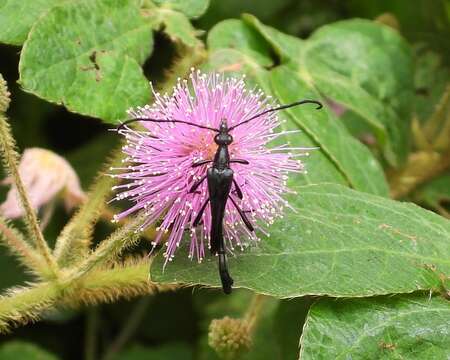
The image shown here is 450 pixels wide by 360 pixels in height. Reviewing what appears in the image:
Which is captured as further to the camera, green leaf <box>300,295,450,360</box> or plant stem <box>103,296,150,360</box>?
plant stem <box>103,296,150,360</box>

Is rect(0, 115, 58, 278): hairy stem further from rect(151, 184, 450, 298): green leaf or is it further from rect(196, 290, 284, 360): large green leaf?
rect(196, 290, 284, 360): large green leaf

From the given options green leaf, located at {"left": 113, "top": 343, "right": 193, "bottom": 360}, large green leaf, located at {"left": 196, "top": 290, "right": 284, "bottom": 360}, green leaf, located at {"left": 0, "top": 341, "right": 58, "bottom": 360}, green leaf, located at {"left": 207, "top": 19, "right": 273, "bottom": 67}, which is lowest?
green leaf, located at {"left": 113, "top": 343, "right": 193, "bottom": 360}

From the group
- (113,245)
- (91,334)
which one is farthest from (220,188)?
(91,334)

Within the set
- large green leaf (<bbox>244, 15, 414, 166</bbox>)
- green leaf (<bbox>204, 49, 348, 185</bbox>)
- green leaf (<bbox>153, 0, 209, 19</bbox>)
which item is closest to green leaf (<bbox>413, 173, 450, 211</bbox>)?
large green leaf (<bbox>244, 15, 414, 166</bbox>)

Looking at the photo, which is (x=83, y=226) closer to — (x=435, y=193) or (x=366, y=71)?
(x=366, y=71)

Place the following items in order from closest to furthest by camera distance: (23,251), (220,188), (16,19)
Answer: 1. (220,188)
2. (23,251)
3. (16,19)

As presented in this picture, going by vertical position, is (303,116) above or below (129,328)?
above

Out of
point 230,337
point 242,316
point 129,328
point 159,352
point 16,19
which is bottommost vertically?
point 159,352

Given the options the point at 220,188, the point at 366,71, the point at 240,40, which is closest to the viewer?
the point at 220,188

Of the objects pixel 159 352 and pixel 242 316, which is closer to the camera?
pixel 242 316
